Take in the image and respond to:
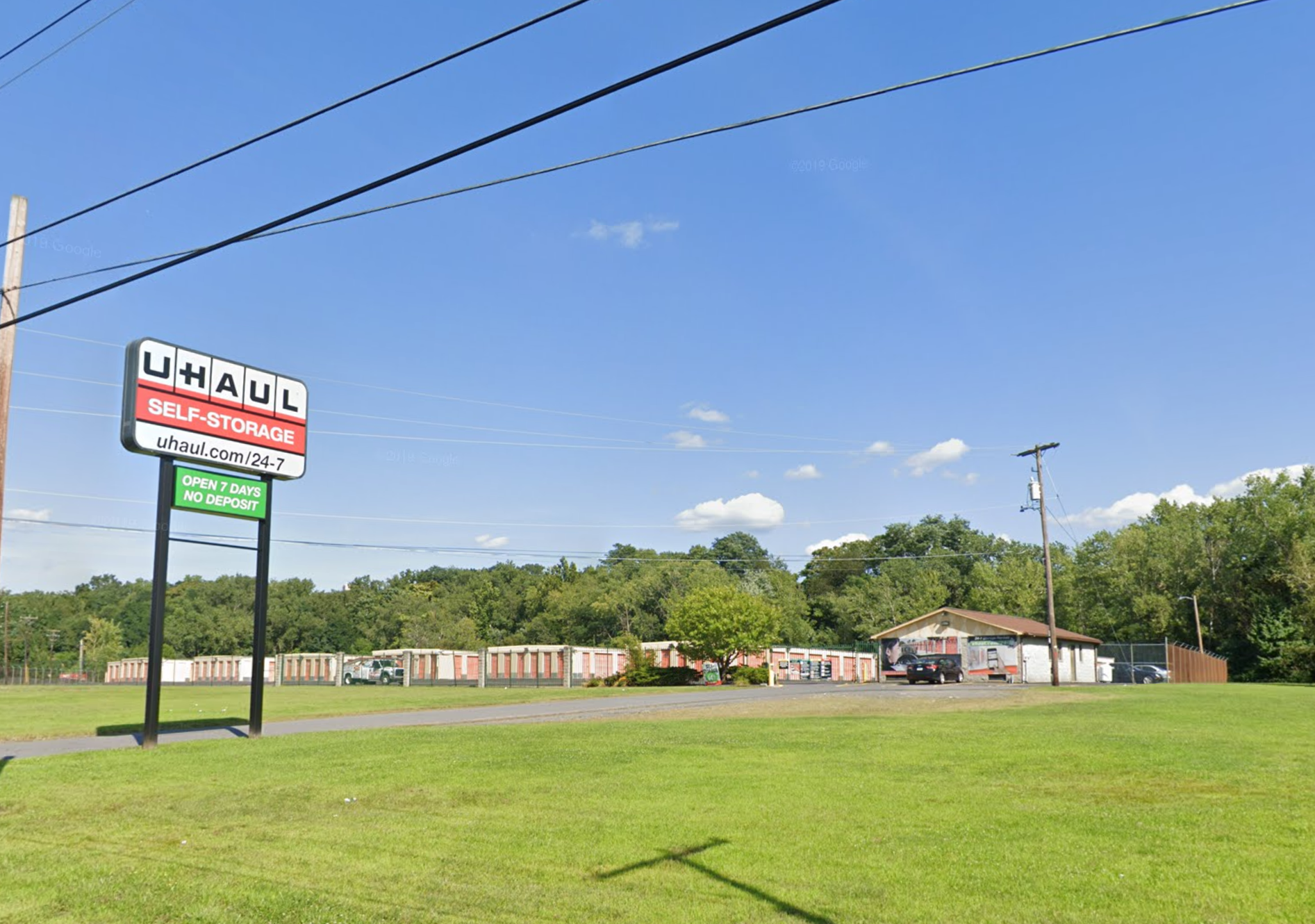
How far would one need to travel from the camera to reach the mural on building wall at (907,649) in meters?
60.2

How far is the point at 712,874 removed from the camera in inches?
328

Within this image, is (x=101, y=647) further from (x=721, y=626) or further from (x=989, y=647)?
(x=989, y=647)

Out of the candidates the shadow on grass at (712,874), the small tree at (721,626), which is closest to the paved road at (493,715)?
the small tree at (721,626)

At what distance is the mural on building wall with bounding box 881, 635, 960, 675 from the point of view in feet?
197

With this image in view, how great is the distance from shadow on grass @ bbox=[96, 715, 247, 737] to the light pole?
65.9 metres

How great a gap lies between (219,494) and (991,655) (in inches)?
1914

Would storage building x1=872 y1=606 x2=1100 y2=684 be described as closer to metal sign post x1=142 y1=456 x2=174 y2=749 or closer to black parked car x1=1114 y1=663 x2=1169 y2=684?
black parked car x1=1114 y1=663 x2=1169 y2=684

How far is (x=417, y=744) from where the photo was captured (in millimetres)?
18094

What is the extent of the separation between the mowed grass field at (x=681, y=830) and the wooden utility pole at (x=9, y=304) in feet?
17.0

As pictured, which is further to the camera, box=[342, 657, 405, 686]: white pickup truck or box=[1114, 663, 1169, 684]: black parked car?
box=[342, 657, 405, 686]: white pickup truck

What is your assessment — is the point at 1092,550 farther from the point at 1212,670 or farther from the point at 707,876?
the point at 707,876

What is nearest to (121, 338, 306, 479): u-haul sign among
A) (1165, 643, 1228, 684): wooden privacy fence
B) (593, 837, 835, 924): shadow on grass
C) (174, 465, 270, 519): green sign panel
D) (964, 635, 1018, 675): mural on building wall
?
(174, 465, 270, 519): green sign panel

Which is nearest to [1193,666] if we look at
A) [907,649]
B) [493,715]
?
[907,649]

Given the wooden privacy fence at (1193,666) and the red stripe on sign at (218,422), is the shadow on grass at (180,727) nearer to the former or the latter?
the red stripe on sign at (218,422)
